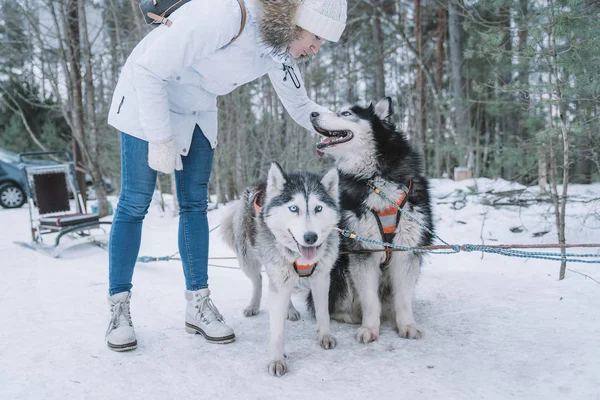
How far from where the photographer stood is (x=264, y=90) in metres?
8.24

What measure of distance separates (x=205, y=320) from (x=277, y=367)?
0.56 meters

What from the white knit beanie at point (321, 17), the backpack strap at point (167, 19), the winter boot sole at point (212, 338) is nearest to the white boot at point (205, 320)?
the winter boot sole at point (212, 338)

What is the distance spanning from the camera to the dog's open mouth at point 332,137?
2.37 metres

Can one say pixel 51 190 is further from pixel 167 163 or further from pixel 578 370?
pixel 578 370

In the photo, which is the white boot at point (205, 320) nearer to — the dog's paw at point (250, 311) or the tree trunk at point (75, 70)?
the dog's paw at point (250, 311)

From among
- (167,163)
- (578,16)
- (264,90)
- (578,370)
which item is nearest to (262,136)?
(264,90)

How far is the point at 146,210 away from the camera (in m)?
2.21

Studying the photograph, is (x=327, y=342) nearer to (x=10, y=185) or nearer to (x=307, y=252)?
(x=307, y=252)

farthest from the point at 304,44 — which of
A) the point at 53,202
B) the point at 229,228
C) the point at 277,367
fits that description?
the point at 53,202

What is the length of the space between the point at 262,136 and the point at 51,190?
3704 millimetres

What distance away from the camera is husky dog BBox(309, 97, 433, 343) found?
2.33m

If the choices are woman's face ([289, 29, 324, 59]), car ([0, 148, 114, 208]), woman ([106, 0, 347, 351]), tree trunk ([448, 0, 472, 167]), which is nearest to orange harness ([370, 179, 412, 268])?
woman ([106, 0, 347, 351])

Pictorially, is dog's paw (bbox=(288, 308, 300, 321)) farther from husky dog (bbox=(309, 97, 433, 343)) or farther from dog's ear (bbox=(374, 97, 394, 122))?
dog's ear (bbox=(374, 97, 394, 122))

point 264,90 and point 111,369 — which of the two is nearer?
point 111,369
